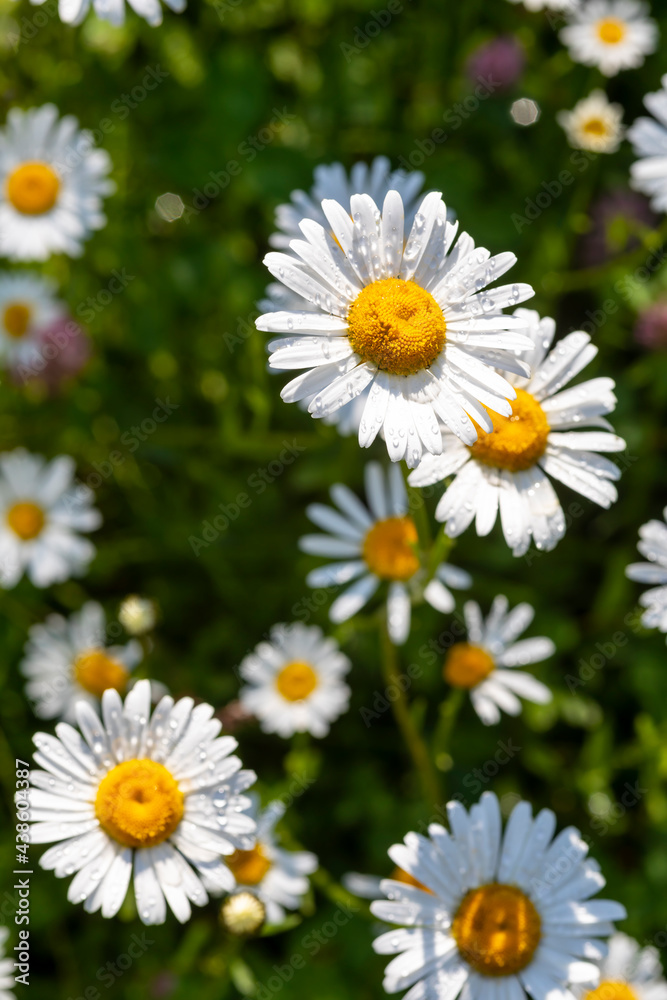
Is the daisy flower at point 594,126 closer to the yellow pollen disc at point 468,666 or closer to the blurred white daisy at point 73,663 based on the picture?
the yellow pollen disc at point 468,666

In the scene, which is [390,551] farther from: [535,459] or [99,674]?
[99,674]

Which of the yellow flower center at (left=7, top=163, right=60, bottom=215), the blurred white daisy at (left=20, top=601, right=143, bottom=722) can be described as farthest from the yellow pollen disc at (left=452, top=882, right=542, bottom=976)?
the yellow flower center at (left=7, top=163, right=60, bottom=215)

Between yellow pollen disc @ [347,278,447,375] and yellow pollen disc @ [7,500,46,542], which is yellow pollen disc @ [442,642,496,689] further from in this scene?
yellow pollen disc @ [7,500,46,542]

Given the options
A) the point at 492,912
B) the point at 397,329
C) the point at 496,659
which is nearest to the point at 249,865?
the point at 492,912

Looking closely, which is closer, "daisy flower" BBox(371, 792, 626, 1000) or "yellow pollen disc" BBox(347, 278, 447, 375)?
"yellow pollen disc" BBox(347, 278, 447, 375)

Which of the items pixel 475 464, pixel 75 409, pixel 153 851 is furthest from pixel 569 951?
pixel 75 409

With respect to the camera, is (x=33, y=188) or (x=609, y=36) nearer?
(x=33, y=188)
